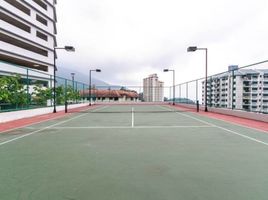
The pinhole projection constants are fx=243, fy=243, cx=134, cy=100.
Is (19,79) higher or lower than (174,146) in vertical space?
higher

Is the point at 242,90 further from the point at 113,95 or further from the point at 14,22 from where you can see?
the point at 14,22

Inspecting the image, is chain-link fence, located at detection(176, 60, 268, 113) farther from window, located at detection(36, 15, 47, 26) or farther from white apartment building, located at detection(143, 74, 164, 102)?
window, located at detection(36, 15, 47, 26)

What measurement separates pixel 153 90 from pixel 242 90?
125 feet

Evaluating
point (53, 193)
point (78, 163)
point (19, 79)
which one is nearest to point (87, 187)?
point (53, 193)

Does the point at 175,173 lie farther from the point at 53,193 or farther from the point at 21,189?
the point at 21,189

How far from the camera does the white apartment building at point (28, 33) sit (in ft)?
145

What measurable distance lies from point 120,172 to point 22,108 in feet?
51.7

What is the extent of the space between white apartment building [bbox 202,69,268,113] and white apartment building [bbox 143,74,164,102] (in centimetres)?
2937

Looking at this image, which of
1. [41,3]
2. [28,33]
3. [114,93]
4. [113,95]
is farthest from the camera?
[41,3]

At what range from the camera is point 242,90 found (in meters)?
16.4

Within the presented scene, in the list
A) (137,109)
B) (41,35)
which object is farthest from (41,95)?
(41,35)

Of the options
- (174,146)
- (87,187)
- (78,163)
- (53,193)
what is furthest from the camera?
(174,146)

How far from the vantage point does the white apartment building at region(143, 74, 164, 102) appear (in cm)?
5338

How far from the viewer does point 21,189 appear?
4.09 meters
